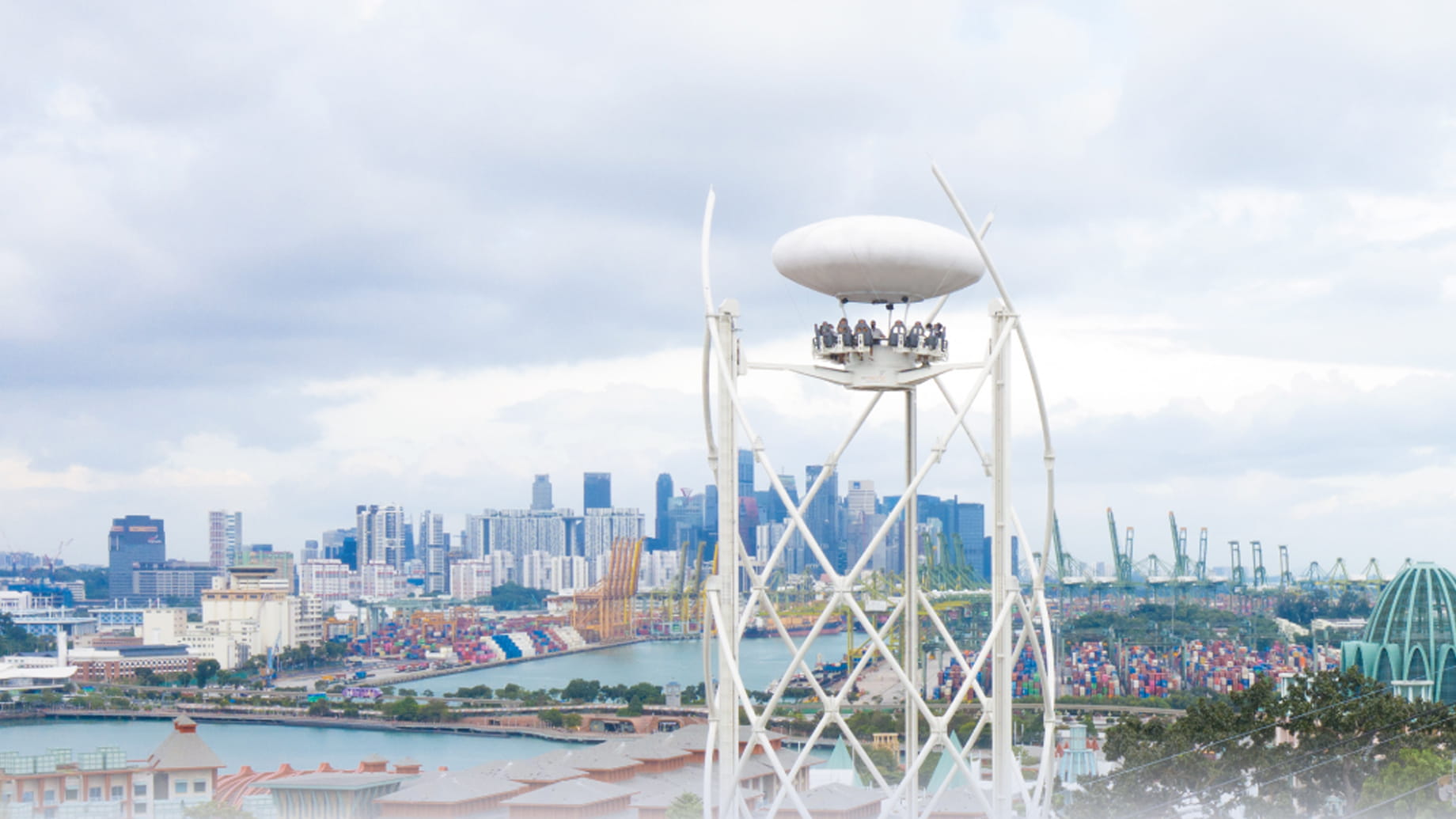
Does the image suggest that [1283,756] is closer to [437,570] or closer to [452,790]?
[452,790]

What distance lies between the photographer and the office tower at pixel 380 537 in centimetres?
12938

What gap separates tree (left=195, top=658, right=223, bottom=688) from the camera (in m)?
58.9

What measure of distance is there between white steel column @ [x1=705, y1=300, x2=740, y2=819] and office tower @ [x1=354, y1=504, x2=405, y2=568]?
124 metres

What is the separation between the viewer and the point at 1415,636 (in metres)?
23.0

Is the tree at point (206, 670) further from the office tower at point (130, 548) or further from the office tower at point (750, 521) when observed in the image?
the office tower at point (130, 548)

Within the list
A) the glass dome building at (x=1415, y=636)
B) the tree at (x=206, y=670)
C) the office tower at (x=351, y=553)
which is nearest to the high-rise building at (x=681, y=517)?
the office tower at (x=351, y=553)

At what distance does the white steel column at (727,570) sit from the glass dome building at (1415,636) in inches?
659

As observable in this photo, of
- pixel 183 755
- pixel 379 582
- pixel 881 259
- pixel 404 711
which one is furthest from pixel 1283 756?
pixel 379 582

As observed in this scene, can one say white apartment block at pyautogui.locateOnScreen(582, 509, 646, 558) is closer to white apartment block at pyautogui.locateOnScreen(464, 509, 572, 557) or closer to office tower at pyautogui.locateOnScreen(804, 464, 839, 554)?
white apartment block at pyautogui.locateOnScreen(464, 509, 572, 557)

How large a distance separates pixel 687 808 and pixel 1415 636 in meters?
13.1

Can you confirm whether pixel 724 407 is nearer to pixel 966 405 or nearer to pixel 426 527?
pixel 966 405

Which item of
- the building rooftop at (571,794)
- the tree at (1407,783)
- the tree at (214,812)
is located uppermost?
the tree at (1407,783)

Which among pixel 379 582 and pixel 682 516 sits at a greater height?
pixel 682 516

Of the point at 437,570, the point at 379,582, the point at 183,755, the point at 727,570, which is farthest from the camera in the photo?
the point at 437,570
